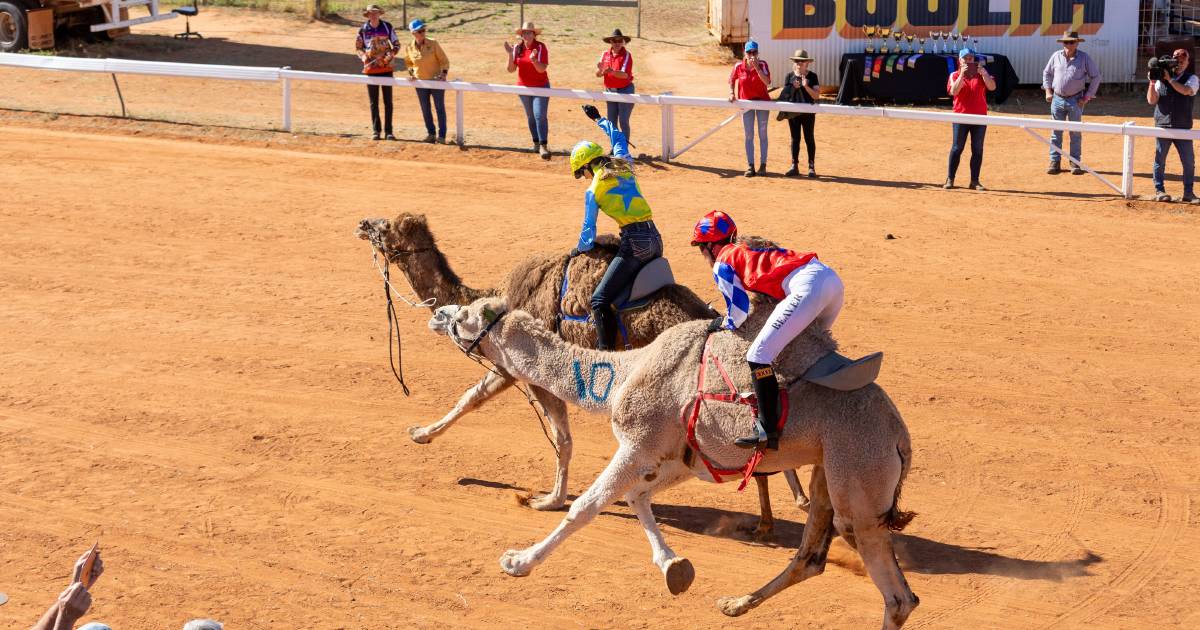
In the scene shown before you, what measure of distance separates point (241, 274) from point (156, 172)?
17.5 ft

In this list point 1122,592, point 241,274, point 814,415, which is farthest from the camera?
point 241,274

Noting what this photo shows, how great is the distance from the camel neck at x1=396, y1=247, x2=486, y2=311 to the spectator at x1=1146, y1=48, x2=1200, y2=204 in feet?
39.7

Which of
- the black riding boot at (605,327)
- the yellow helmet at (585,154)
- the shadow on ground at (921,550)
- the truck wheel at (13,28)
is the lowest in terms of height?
the shadow on ground at (921,550)

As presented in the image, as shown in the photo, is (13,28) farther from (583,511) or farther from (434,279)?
(583,511)

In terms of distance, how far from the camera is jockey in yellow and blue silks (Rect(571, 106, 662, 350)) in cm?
1051

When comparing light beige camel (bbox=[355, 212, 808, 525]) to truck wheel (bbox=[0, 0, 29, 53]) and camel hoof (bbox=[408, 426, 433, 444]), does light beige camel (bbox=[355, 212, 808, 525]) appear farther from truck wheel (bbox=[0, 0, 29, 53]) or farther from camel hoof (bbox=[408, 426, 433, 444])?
truck wheel (bbox=[0, 0, 29, 53])

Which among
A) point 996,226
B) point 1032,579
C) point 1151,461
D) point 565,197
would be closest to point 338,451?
point 1032,579

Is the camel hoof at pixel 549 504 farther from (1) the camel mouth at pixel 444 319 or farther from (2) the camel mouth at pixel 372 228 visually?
(2) the camel mouth at pixel 372 228

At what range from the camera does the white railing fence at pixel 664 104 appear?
19.2 metres

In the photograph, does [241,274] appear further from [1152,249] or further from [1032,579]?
[1152,249]

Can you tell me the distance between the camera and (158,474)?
11203mm

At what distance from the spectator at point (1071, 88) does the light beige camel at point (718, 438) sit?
45.4 feet

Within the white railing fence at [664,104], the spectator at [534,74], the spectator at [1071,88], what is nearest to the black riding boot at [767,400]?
the white railing fence at [664,104]

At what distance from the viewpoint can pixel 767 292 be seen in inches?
329
